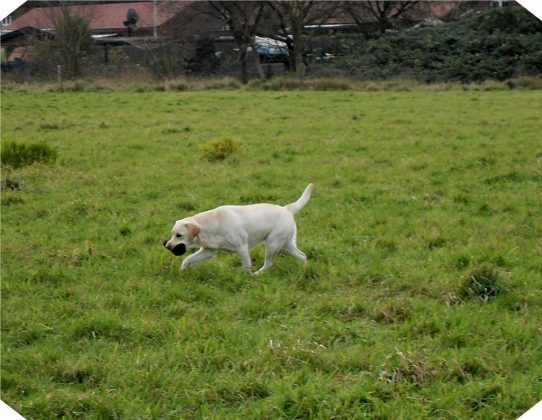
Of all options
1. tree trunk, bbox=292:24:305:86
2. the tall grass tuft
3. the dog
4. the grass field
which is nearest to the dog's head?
the dog

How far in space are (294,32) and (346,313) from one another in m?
31.7

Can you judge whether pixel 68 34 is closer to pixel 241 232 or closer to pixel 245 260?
pixel 241 232

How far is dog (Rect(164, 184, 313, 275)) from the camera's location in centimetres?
707

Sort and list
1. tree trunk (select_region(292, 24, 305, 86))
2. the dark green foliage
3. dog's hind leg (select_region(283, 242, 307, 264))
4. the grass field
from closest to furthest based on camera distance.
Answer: the grass field
dog's hind leg (select_region(283, 242, 307, 264))
the dark green foliage
tree trunk (select_region(292, 24, 305, 86))

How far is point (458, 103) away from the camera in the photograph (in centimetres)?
2305

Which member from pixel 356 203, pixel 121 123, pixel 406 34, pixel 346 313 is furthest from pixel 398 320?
pixel 406 34

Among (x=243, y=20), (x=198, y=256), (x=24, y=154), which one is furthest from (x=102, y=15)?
(x=198, y=256)

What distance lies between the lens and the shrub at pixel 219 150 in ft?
44.4

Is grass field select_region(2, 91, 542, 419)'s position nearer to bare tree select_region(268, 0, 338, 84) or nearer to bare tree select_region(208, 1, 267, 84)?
bare tree select_region(268, 0, 338, 84)

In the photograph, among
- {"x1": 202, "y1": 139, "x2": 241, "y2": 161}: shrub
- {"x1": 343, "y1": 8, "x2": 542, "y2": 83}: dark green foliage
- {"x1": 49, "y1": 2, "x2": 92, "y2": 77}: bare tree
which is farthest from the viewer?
{"x1": 49, "y1": 2, "x2": 92, "y2": 77}: bare tree

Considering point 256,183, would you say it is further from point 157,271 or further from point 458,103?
point 458,103

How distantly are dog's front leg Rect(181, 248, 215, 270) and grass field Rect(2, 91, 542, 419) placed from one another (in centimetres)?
9

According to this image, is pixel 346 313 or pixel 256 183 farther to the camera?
pixel 256 183

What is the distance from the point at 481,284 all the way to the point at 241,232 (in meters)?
2.41
